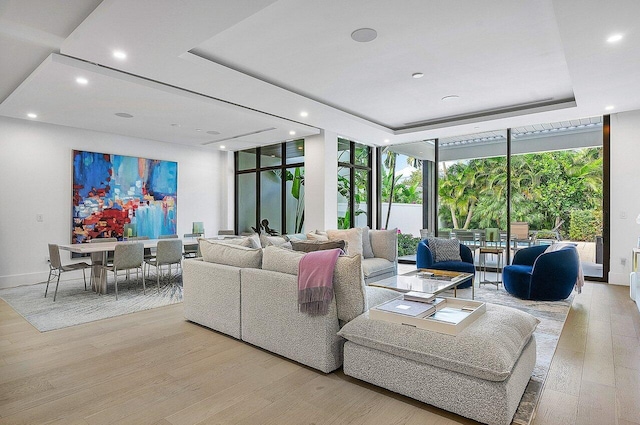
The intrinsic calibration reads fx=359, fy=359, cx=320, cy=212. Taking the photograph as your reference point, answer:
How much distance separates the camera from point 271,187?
8516mm

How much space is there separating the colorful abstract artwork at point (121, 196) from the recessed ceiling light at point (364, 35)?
17.7 feet

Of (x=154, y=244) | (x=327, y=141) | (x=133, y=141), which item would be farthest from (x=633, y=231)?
(x=133, y=141)

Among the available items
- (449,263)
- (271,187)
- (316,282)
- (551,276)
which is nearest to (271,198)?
(271,187)

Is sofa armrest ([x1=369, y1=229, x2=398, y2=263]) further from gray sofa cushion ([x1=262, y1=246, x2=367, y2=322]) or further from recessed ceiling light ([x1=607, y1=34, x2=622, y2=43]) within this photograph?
recessed ceiling light ([x1=607, y1=34, x2=622, y2=43])

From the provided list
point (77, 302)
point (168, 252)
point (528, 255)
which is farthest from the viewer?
point (168, 252)

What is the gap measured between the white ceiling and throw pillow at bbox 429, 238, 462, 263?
7.19 feet

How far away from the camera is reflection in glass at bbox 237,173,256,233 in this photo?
8.93 m

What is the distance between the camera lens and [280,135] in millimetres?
7246

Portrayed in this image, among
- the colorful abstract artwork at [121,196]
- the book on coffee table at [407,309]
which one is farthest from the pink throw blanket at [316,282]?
the colorful abstract artwork at [121,196]

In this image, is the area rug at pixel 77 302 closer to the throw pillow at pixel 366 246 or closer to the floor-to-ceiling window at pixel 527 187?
the throw pillow at pixel 366 246

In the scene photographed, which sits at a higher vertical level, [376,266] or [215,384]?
[376,266]

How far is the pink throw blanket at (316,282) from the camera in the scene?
2.63 metres

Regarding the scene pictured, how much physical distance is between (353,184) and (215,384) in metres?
6.06

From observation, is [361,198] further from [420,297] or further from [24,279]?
[24,279]
